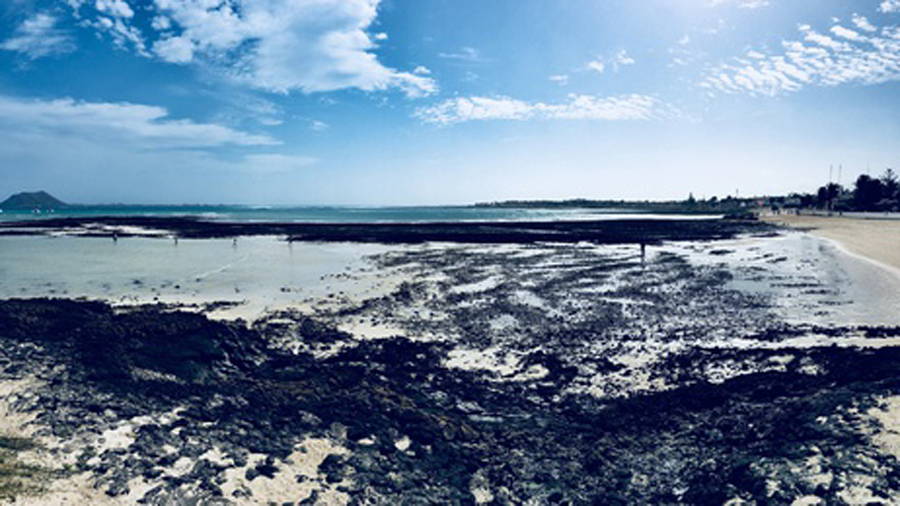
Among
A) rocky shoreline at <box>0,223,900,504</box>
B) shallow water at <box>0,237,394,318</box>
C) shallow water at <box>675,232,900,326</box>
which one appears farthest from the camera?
shallow water at <box>0,237,394,318</box>

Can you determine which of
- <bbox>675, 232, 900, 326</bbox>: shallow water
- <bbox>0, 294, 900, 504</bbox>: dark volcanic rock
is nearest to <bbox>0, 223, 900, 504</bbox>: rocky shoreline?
<bbox>0, 294, 900, 504</bbox>: dark volcanic rock

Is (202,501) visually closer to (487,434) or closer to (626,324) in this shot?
(487,434)

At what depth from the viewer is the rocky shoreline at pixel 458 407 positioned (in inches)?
249

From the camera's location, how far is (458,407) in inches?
343

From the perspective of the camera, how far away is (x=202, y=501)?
5.85 metres

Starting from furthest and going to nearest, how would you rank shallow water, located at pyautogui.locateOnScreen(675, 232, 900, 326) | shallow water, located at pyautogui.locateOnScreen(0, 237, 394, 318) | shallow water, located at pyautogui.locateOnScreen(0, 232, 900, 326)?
shallow water, located at pyautogui.locateOnScreen(0, 237, 394, 318) → shallow water, located at pyautogui.locateOnScreen(0, 232, 900, 326) → shallow water, located at pyautogui.locateOnScreen(675, 232, 900, 326)

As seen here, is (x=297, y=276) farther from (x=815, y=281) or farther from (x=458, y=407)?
(x=815, y=281)

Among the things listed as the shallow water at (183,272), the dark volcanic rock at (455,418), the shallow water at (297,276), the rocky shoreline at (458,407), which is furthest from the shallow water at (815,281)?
the shallow water at (183,272)

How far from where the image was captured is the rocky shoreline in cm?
633

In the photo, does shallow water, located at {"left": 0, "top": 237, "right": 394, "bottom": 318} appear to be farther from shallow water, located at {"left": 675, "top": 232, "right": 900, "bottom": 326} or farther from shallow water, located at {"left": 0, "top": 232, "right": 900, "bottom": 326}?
shallow water, located at {"left": 675, "top": 232, "right": 900, "bottom": 326}

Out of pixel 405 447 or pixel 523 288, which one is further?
pixel 523 288

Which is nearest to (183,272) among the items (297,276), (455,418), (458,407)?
(297,276)

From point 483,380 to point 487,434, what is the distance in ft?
7.67

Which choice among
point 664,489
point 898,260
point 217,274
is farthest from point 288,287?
point 898,260
